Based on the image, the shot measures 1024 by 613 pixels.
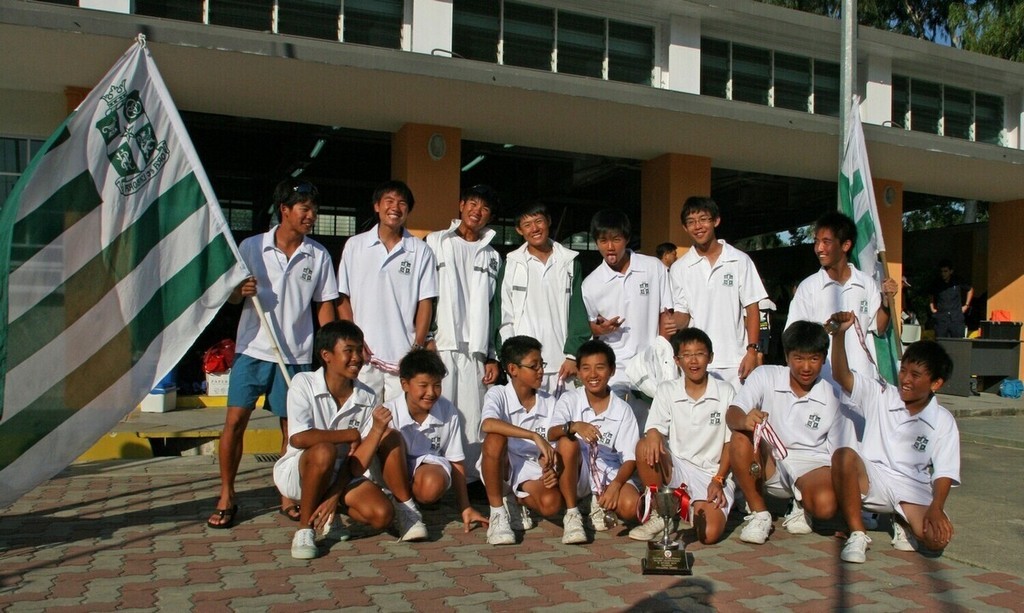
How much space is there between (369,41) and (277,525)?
8035 mm

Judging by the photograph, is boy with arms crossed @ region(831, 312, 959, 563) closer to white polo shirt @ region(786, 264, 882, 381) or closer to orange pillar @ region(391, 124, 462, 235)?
white polo shirt @ region(786, 264, 882, 381)

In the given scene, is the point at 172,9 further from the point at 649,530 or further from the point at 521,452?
the point at 649,530

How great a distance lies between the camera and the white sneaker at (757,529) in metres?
4.47

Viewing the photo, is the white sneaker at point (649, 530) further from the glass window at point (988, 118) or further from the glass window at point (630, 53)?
the glass window at point (988, 118)

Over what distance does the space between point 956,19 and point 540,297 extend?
23.0 meters

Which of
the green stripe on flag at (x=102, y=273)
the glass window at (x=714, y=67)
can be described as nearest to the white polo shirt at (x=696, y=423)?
the green stripe on flag at (x=102, y=273)

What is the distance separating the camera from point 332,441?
14.0 ft

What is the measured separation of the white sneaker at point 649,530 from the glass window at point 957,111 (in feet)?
44.9

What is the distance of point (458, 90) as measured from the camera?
838 centimetres

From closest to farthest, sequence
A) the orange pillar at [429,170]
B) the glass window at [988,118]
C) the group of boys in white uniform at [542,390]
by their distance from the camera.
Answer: the group of boys in white uniform at [542,390], the orange pillar at [429,170], the glass window at [988,118]

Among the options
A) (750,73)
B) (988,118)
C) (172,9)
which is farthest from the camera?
(988,118)

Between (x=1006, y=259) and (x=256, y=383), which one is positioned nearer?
(x=256, y=383)

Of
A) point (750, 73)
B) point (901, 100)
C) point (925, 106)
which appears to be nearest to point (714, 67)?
point (750, 73)

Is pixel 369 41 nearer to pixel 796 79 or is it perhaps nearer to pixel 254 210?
pixel 254 210
